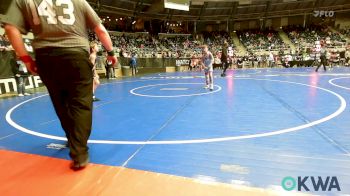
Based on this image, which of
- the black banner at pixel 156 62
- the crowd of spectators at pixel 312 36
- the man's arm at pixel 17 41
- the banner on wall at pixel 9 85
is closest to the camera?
the man's arm at pixel 17 41

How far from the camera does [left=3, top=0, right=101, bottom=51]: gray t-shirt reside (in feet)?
8.43

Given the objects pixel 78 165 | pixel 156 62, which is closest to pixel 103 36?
pixel 78 165

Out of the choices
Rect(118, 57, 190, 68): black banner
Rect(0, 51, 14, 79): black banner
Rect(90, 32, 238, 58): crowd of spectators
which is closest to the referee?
Rect(0, 51, 14, 79): black banner

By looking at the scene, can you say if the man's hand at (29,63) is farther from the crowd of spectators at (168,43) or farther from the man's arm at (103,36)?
the crowd of spectators at (168,43)

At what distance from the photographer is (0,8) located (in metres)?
13.0

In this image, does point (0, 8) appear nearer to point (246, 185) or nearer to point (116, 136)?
point (116, 136)

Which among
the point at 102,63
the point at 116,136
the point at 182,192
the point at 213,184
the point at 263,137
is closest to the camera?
the point at 182,192

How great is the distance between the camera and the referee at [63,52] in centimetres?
260

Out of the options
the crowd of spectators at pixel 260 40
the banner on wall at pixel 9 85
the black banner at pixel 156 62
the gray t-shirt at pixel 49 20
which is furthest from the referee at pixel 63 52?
the crowd of spectators at pixel 260 40

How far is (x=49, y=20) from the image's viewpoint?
103 inches

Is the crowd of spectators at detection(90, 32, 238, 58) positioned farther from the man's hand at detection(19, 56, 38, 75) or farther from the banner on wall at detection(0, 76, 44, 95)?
the man's hand at detection(19, 56, 38, 75)

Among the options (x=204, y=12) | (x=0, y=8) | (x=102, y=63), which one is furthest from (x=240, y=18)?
(x=0, y=8)

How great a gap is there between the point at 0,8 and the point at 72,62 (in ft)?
45.5

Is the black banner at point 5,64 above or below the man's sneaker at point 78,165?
above
